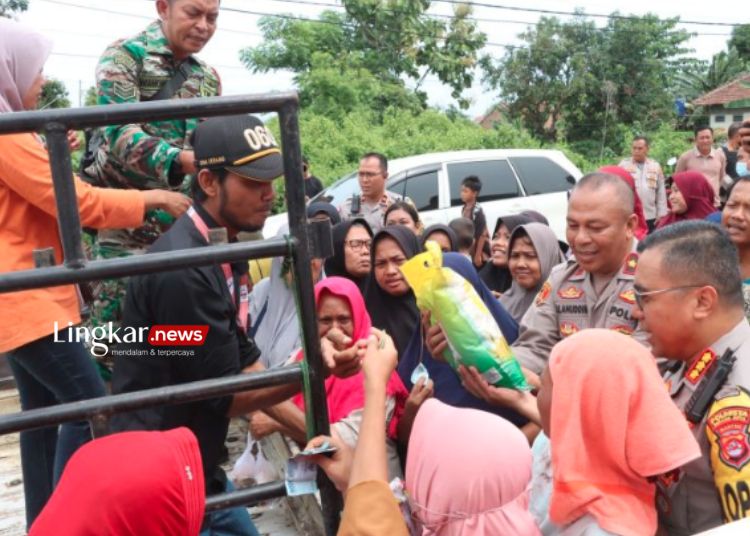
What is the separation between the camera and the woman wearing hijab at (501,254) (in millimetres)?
4457

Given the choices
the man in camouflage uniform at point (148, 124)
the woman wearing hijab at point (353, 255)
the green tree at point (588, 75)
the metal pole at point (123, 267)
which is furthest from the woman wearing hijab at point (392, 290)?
the green tree at point (588, 75)

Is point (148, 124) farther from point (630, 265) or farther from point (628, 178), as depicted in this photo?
point (628, 178)

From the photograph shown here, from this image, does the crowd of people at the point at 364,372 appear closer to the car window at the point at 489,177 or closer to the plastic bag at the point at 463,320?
the plastic bag at the point at 463,320

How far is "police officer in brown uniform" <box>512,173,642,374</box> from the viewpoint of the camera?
2.56 meters

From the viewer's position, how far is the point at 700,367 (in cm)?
180

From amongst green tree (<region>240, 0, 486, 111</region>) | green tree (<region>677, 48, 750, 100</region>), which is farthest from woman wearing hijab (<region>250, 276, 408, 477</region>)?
green tree (<region>677, 48, 750, 100</region>)

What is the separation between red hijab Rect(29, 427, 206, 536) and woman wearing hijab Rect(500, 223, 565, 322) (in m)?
2.62

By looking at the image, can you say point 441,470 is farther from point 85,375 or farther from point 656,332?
point 85,375

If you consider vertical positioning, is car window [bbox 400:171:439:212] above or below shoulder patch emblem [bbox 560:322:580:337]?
above

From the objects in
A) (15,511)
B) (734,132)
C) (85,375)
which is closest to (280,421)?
(85,375)

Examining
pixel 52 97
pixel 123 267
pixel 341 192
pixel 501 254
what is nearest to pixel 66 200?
pixel 123 267

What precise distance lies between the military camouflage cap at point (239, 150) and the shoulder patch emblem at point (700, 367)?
1150mm

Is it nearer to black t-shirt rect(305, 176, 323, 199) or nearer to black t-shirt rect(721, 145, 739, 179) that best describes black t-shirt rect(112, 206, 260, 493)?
black t-shirt rect(305, 176, 323, 199)

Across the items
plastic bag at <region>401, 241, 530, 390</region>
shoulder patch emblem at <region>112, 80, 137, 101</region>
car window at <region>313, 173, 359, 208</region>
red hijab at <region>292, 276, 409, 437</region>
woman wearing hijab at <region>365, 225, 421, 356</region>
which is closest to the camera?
plastic bag at <region>401, 241, 530, 390</region>
